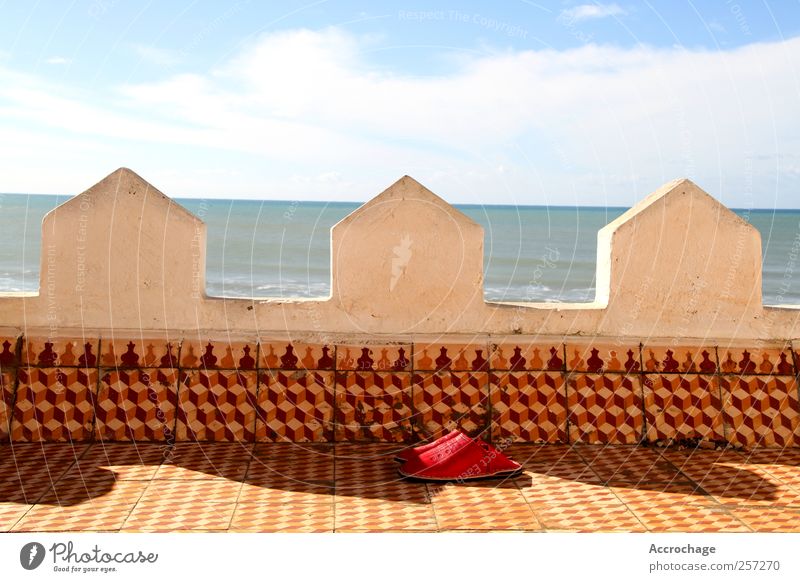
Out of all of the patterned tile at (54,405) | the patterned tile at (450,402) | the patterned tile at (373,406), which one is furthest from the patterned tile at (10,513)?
the patterned tile at (450,402)

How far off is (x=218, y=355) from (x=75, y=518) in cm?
160

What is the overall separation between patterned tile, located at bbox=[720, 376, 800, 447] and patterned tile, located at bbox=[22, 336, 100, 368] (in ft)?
12.5

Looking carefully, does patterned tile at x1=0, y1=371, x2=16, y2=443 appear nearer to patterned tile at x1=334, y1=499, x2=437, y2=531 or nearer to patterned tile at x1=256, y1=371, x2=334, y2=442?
patterned tile at x1=256, y1=371, x2=334, y2=442

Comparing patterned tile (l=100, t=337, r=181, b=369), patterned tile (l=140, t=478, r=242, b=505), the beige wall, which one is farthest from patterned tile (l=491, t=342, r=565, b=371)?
patterned tile (l=100, t=337, r=181, b=369)

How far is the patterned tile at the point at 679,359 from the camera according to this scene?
5.81m

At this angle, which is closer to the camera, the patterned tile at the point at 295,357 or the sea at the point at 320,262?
the patterned tile at the point at 295,357

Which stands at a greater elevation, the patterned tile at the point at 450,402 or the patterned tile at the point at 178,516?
the patterned tile at the point at 450,402

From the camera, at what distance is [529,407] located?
5.71m

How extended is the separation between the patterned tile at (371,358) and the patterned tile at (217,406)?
0.53 m

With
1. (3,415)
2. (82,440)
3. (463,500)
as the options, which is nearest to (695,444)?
(463,500)

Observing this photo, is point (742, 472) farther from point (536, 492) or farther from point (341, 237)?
point (341, 237)

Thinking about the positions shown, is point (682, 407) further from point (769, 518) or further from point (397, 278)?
point (397, 278)

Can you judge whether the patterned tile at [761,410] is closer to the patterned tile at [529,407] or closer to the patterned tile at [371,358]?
the patterned tile at [529,407]

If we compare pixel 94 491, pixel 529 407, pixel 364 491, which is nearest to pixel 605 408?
pixel 529 407
